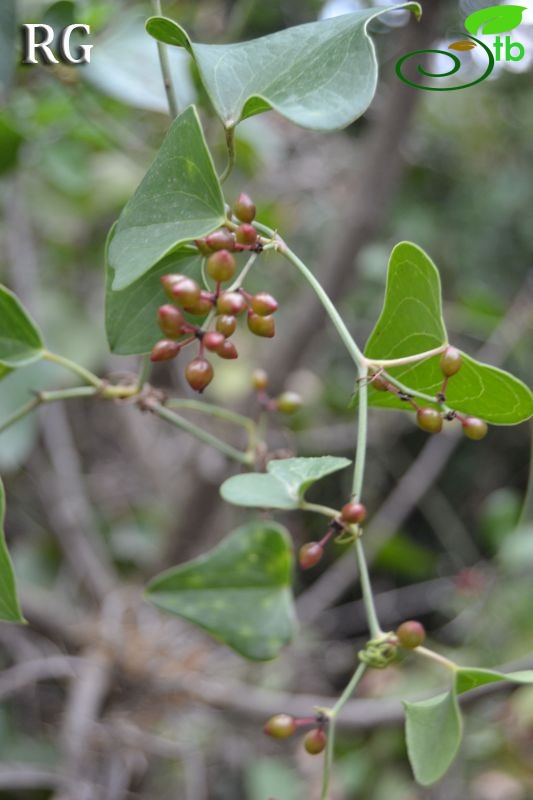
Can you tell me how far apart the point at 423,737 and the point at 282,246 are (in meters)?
0.18

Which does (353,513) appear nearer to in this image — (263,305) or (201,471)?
(263,305)

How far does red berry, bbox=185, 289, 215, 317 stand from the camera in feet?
0.99

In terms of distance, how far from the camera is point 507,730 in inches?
41.4

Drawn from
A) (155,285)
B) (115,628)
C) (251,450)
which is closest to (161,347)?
(155,285)

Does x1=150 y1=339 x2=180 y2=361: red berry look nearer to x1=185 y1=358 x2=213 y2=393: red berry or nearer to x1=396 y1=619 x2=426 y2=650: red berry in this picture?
x1=185 y1=358 x2=213 y2=393: red berry

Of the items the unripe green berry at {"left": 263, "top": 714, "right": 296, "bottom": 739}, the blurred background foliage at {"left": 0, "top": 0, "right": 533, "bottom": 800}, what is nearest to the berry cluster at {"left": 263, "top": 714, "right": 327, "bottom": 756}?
the unripe green berry at {"left": 263, "top": 714, "right": 296, "bottom": 739}

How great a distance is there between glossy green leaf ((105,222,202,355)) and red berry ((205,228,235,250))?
0.03 metres

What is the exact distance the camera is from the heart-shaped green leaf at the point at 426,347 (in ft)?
1.01

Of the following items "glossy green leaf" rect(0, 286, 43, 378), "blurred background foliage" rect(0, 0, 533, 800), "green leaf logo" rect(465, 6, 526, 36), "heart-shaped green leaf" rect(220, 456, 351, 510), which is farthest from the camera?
"blurred background foliage" rect(0, 0, 533, 800)

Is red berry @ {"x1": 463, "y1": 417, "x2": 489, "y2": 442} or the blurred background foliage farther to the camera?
the blurred background foliage

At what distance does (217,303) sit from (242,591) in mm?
168

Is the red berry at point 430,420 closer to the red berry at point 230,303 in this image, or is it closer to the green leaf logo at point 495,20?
the red berry at point 230,303

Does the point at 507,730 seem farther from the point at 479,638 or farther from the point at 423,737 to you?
the point at 423,737

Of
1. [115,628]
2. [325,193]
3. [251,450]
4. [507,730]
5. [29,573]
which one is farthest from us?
[325,193]
